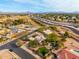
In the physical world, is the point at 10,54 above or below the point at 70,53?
below

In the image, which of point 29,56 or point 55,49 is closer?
point 29,56

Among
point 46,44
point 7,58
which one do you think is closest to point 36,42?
point 46,44

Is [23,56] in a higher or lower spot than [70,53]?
lower

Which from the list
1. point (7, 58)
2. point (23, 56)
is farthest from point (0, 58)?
point (23, 56)

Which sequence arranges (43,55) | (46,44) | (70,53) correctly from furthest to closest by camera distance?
(46,44) → (43,55) → (70,53)

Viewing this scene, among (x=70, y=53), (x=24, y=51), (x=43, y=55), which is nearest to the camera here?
(x=70, y=53)

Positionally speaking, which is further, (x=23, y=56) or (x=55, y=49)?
(x=55, y=49)

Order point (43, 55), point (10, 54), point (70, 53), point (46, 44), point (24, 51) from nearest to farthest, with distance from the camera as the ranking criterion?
point (70, 53)
point (43, 55)
point (10, 54)
point (24, 51)
point (46, 44)

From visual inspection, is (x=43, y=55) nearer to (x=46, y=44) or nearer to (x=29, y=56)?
(x=29, y=56)

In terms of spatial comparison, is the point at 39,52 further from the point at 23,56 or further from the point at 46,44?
the point at 46,44
